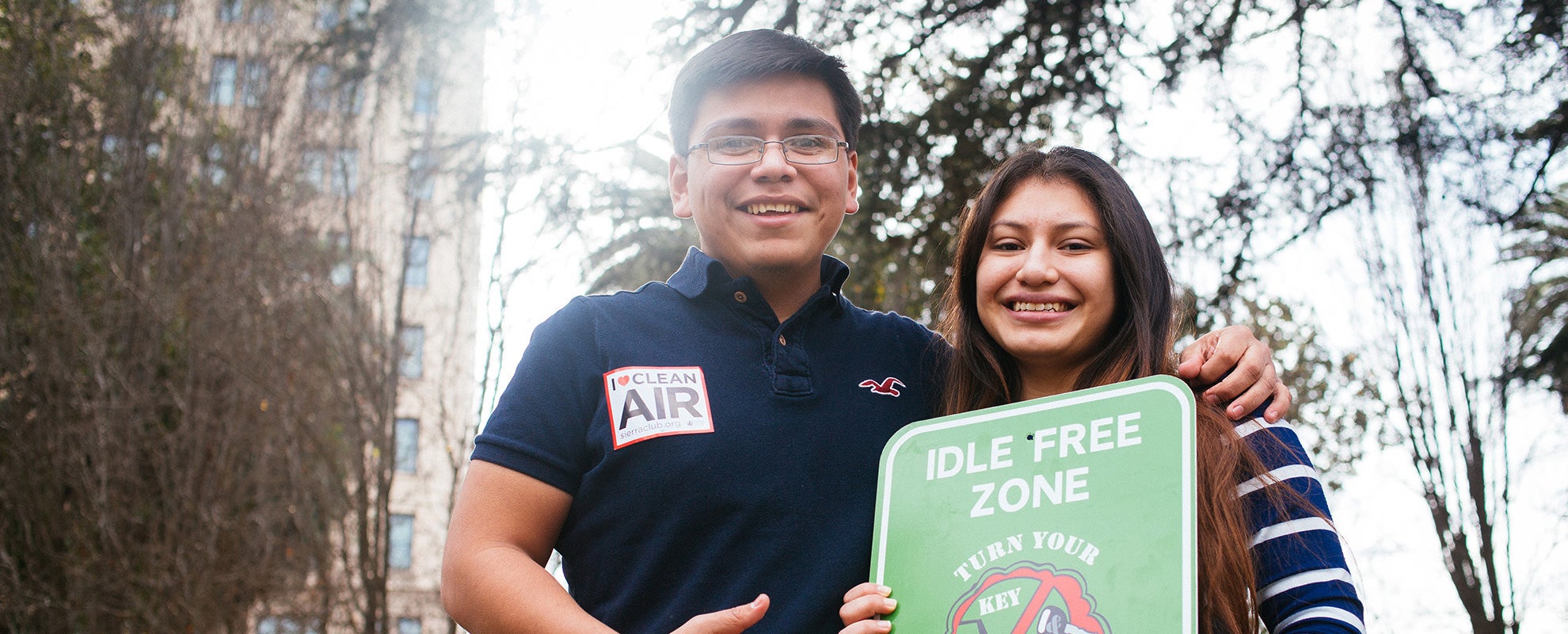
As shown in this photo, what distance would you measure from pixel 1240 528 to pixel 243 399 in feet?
39.8

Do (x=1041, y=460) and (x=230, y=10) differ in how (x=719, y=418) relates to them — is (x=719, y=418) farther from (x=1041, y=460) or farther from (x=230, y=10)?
(x=230, y=10)

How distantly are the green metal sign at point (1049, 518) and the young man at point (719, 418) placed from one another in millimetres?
203

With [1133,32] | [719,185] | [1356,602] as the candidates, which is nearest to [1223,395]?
[1356,602]

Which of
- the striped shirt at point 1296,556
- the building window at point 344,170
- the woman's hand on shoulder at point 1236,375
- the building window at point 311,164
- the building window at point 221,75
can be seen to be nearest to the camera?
the striped shirt at point 1296,556

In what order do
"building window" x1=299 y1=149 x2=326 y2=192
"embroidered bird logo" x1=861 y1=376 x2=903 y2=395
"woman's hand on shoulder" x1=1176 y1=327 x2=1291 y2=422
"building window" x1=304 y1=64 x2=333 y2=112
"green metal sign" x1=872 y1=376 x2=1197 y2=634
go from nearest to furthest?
"green metal sign" x1=872 y1=376 x2=1197 y2=634 → "woman's hand on shoulder" x1=1176 y1=327 x2=1291 y2=422 → "embroidered bird logo" x1=861 y1=376 x2=903 y2=395 → "building window" x1=304 y1=64 x2=333 y2=112 → "building window" x1=299 y1=149 x2=326 y2=192

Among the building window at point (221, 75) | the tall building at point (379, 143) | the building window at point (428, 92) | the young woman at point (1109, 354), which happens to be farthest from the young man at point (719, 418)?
the building window at point (221, 75)

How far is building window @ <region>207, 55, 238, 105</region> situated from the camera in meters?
14.0

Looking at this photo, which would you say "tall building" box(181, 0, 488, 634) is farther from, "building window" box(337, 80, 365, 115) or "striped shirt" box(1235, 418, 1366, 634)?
"striped shirt" box(1235, 418, 1366, 634)

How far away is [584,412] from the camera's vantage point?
1.92 meters

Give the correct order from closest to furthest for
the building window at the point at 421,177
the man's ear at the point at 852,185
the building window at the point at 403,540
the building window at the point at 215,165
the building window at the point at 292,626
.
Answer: the man's ear at the point at 852,185
the building window at the point at 421,177
the building window at the point at 292,626
the building window at the point at 215,165
the building window at the point at 403,540

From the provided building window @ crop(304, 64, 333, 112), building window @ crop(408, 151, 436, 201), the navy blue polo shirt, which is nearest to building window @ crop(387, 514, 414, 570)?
building window @ crop(304, 64, 333, 112)

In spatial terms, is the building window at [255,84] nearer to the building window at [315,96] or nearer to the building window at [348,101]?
the building window at [315,96]

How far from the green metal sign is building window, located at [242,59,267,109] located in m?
13.9

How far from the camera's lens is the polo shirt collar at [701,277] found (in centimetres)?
215
